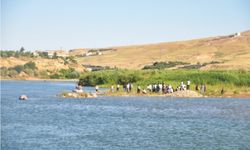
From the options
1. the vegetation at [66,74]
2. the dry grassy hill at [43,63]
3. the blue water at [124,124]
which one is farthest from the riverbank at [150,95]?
the dry grassy hill at [43,63]

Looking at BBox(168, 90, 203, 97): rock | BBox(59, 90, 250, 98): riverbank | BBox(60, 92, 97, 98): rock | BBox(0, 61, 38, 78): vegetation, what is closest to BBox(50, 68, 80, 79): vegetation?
BBox(0, 61, 38, 78): vegetation

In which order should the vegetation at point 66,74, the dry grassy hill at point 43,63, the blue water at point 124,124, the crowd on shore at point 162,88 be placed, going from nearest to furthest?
the blue water at point 124,124
the crowd on shore at point 162,88
the vegetation at point 66,74
the dry grassy hill at point 43,63

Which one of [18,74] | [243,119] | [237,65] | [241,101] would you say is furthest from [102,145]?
[18,74]

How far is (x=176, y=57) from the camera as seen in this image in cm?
19088

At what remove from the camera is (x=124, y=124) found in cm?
4512

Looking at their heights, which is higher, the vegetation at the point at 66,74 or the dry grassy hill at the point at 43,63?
the dry grassy hill at the point at 43,63

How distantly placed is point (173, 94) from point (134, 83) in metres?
14.9

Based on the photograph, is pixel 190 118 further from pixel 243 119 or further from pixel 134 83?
pixel 134 83

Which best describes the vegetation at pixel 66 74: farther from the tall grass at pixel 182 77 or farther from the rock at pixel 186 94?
the rock at pixel 186 94

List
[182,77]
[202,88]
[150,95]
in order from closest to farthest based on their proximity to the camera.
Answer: [150,95]
[202,88]
[182,77]

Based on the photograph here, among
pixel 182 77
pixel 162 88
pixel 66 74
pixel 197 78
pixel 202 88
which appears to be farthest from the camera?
pixel 66 74

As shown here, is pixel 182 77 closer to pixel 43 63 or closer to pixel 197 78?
pixel 197 78

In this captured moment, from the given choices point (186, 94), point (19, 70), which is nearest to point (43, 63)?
point (19, 70)

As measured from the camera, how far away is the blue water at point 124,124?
117 ft
